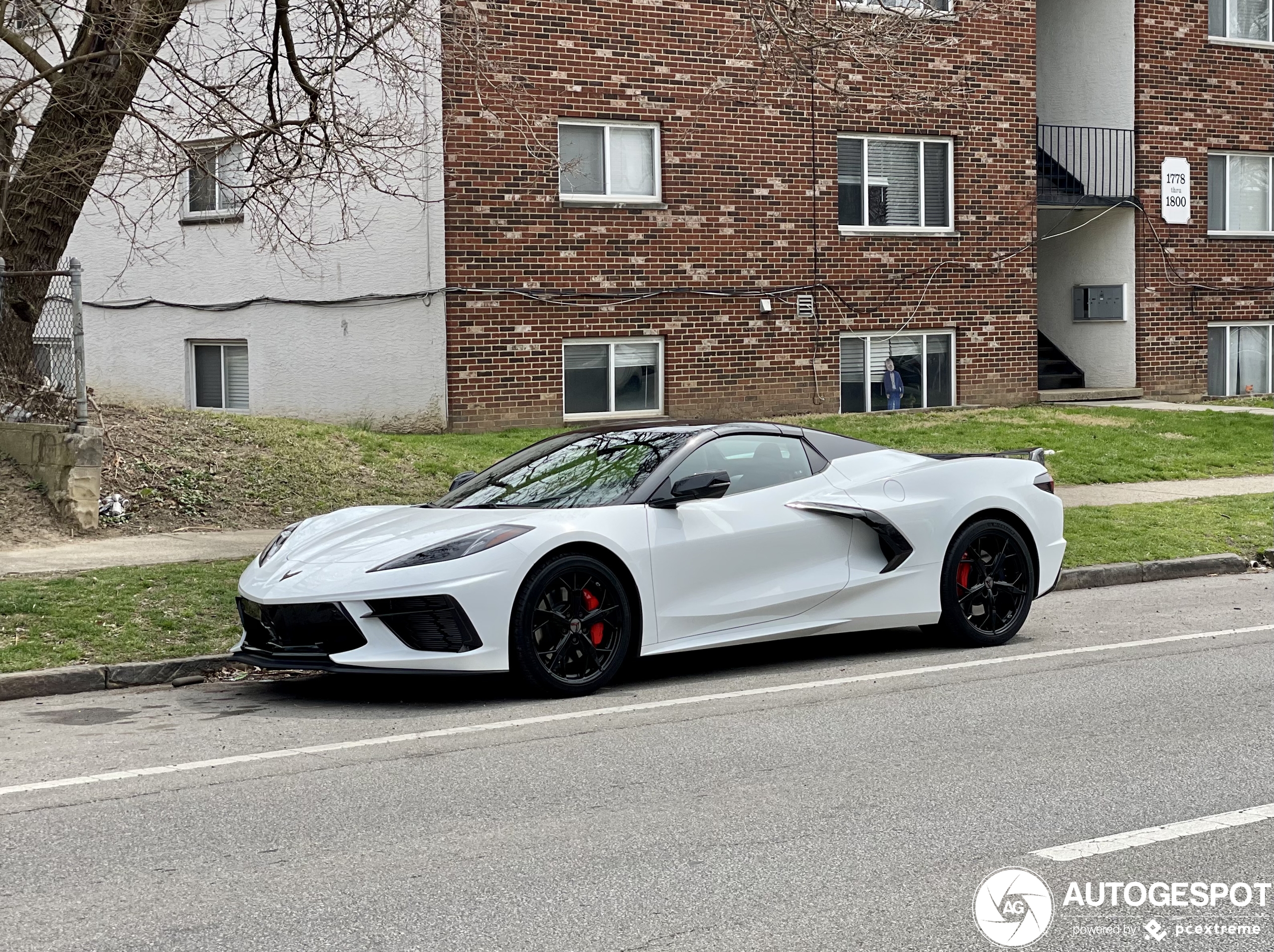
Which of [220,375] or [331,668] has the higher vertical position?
[220,375]

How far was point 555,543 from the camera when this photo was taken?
7.25 metres

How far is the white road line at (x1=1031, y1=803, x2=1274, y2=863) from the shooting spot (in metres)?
4.81

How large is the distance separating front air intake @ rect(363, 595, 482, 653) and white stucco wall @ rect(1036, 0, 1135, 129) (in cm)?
1960

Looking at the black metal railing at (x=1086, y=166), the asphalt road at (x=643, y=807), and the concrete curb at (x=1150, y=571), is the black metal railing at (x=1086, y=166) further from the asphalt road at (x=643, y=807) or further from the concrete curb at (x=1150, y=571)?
the asphalt road at (x=643, y=807)

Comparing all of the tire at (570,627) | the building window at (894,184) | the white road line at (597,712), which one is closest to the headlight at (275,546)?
the tire at (570,627)

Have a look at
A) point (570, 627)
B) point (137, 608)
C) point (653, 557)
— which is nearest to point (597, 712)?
point (570, 627)

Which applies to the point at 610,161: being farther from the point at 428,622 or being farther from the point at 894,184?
the point at 428,622

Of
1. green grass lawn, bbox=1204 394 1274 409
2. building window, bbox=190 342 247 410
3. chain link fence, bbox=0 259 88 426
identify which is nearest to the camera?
chain link fence, bbox=0 259 88 426

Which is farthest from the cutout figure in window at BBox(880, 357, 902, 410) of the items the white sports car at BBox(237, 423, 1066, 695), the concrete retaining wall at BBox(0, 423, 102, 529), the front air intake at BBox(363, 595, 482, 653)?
the front air intake at BBox(363, 595, 482, 653)

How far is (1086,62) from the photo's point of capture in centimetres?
2420

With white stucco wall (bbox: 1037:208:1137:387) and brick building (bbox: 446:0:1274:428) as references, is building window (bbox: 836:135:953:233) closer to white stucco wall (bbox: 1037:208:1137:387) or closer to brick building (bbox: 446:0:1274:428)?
brick building (bbox: 446:0:1274:428)

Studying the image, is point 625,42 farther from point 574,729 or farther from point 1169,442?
point 574,729

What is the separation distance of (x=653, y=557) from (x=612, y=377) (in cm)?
1199

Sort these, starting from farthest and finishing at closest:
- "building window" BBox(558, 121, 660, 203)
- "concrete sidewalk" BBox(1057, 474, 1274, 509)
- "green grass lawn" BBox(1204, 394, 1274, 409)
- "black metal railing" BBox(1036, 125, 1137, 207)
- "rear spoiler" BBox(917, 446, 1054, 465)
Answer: "black metal railing" BBox(1036, 125, 1137, 207)
"green grass lawn" BBox(1204, 394, 1274, 409)
"building window" BBox(558, 121, 660, 203)
"concrete sidewalk" BBox(1057, 474, 1274, 509)
"rear spoiler" BBox(917, 446, 1054, 465)
